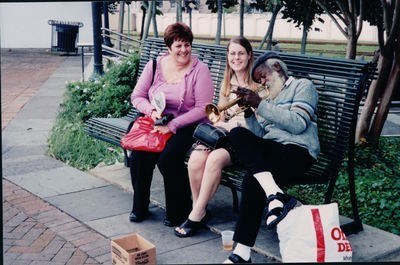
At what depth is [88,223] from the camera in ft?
14.5

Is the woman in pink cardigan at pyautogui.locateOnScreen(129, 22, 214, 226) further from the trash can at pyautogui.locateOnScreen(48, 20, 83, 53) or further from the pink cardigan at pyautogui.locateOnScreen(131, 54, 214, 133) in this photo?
the trash can at pyautogui.locateOnScreen(48, 20, 83, 53)

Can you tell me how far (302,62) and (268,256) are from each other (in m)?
1.37

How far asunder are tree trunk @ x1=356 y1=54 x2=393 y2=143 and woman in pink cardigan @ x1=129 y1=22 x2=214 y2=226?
226 cm

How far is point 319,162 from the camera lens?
3943 mm

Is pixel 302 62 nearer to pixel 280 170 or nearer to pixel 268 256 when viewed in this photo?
pixel 280 170

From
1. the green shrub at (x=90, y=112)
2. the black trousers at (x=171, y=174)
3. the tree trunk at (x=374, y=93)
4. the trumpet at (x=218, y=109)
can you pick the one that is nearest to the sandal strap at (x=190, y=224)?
the black trousers at (x=171, y=174)

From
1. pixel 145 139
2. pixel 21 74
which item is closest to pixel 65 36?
pixel 21 74

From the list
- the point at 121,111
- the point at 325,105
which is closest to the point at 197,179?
the point at 325,105

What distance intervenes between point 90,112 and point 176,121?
3252mm

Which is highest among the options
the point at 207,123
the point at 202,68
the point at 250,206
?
the point at 202,68

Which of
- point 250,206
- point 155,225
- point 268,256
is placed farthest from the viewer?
point 155,225

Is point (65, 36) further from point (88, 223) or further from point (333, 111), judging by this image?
point (333, 111)

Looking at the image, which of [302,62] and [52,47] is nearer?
[302,62]

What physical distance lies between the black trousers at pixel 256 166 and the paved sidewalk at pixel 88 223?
35cm
